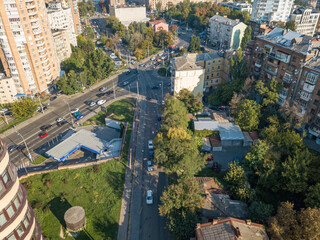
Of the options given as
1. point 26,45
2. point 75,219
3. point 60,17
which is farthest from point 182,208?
point 60,17

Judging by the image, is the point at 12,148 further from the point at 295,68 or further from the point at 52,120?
the point at 295,68

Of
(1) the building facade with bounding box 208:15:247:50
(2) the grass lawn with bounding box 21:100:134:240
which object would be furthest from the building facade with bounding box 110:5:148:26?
(2) the grass lawn with bounding box 21:100:134:240

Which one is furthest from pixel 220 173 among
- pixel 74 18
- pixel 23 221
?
pixel 74 18

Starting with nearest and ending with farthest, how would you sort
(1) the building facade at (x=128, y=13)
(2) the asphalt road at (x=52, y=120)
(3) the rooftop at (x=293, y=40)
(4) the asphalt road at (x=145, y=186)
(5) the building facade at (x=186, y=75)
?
A: (4) the asphalt road at (x=145, y=186) < (3) the rooftop at (x=293, y=40) < (2) the asphalt road at (x=52, y=120) < (5) the building facade at (x=186, y=75) < (1) the building facade at (x=128, y=13)

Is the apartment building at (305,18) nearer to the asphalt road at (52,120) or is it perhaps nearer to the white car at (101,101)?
the asphalt road at (52,120)

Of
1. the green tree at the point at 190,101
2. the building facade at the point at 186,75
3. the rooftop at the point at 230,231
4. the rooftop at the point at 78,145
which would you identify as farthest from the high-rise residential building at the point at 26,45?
the rooftop at the point at 230,231

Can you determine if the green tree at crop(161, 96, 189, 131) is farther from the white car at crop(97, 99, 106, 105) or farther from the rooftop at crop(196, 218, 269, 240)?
the white car at crop(97, 99, 106, 105)
